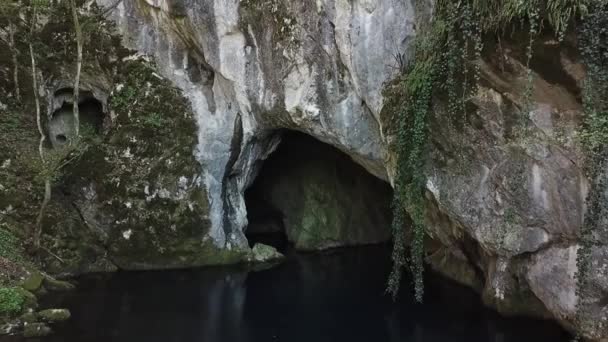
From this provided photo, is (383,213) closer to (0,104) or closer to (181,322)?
(181,322)

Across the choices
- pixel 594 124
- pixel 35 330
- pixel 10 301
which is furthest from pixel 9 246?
pixel 594 124

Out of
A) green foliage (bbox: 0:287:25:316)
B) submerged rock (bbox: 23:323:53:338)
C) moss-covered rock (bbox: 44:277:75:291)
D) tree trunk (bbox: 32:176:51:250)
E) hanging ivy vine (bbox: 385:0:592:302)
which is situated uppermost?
hanging ivy vine (bbox: 385:0:592:302)

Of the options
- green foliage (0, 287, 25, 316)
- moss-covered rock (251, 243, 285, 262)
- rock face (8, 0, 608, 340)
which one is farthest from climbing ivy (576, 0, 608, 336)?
green foliage (0, 287, 25, 316)

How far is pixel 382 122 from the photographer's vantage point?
10.2m

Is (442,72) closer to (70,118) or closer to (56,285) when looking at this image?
(56,285)

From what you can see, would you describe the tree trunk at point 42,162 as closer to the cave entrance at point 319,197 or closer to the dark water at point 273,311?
the dark water at point 273,311

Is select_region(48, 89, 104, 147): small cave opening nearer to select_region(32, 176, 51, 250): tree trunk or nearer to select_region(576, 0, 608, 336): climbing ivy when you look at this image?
select_region(32, 176, 51, 250): tree trunk

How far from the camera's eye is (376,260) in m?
14.2

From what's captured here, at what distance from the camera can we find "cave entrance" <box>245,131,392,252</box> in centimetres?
1591

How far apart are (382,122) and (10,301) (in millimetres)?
7076

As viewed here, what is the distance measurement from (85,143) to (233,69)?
12.6 ft

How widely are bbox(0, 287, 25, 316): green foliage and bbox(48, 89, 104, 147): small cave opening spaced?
4.59 meters

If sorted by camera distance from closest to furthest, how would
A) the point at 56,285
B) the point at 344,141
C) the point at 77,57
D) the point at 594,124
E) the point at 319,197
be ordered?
the point at 594,124
the point at 56,285
the point at 344,141
the point at 77,57
the point at 319,197

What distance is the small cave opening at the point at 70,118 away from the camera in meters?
13.4
